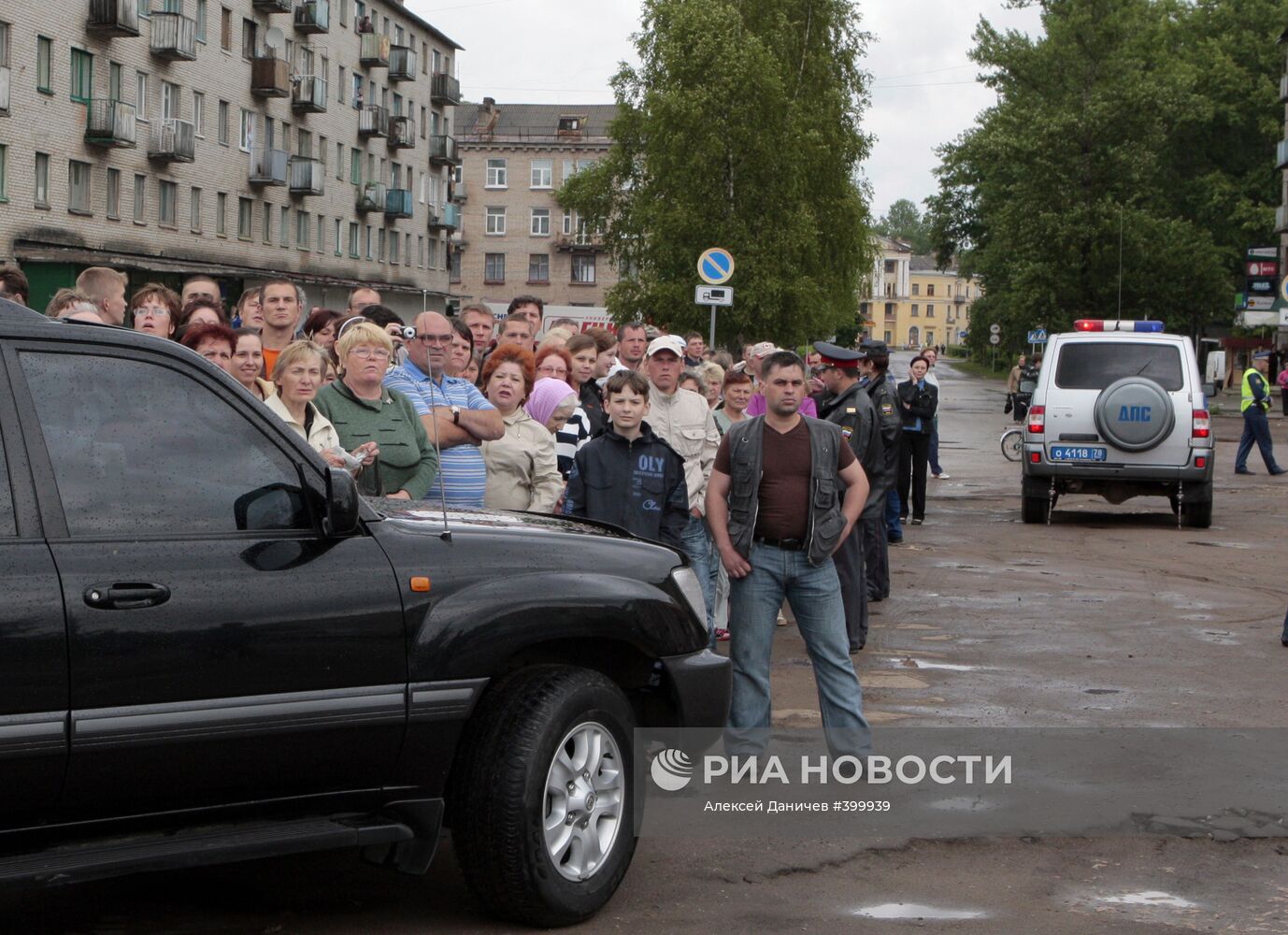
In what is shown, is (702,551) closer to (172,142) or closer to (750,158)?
(750,158)

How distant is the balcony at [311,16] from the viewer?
6359cm

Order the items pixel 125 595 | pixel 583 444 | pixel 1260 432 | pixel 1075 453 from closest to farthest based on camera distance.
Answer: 1. pixel 125 595
2. pixel 583 444
3. pixel 1075 453
4. pixel 1260 432

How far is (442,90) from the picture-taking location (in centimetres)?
8281

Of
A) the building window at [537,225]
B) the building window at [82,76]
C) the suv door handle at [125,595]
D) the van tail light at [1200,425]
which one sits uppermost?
the building window at [537,225]

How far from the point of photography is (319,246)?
6912 cm

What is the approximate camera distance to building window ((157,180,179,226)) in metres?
53.5

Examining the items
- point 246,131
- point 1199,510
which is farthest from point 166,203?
point 1199,510

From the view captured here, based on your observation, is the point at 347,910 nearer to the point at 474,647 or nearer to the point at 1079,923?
the point at 474,647

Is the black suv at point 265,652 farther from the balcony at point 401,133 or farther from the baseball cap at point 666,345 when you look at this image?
the balcony at point 401,133

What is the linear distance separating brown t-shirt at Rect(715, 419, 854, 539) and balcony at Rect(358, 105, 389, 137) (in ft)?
221

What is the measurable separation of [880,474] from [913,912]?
6088 millimetres

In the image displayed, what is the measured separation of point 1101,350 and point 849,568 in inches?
396

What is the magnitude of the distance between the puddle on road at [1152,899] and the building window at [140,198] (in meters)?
49.3

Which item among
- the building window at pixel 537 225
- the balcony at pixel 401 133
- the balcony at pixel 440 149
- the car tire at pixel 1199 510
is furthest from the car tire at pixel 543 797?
the building window at pixel 537 225
